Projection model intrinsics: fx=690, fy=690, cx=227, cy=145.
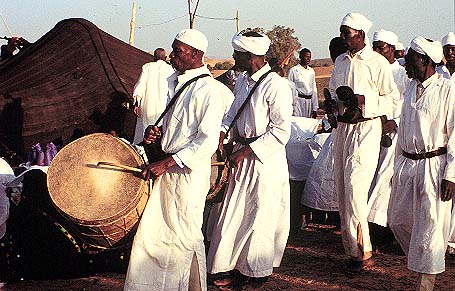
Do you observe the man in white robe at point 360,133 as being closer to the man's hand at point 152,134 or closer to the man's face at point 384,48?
the man's face at point 384,48

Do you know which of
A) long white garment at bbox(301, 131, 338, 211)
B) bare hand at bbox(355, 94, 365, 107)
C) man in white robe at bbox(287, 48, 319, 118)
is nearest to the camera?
bare hand at bbox(355, 94, 365, 107)

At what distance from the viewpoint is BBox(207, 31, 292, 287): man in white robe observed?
5.77 meters

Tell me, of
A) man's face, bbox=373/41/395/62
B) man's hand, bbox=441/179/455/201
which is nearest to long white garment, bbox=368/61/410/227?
man's face, bbox=373/41/395/62

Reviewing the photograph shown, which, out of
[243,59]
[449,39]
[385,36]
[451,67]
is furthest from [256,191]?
[449,39]

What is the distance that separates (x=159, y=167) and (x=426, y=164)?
7.07 ft

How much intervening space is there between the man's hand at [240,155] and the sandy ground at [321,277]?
43.6 inches

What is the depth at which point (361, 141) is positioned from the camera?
647 centimetres

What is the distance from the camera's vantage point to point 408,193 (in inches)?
220

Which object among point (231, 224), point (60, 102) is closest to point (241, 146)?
point (231, 224)

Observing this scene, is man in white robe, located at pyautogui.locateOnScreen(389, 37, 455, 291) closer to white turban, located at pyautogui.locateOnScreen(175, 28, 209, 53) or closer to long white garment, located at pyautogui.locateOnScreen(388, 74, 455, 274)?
long white garment, located at pyautogui.locateOnScreen(388, 74, 455, 274)

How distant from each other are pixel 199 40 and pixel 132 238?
153 cm

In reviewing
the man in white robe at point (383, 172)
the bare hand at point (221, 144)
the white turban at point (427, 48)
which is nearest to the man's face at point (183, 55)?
the bare hand at point (221, 144)

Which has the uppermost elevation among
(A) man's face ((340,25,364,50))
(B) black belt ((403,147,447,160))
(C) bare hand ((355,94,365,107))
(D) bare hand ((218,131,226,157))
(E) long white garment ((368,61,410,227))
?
(A) man's face ((340,25,364,50))

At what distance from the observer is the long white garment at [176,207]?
4828mm
